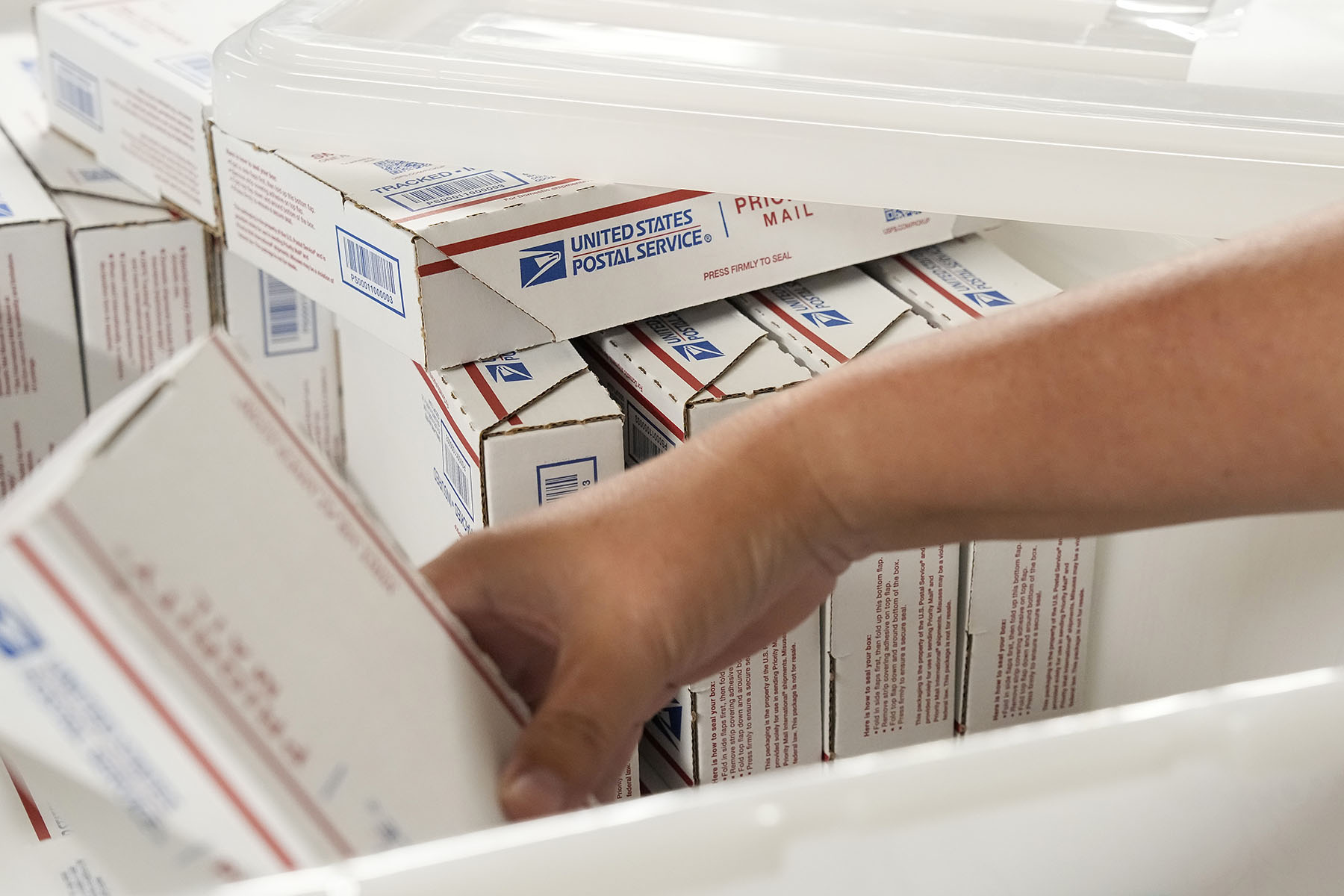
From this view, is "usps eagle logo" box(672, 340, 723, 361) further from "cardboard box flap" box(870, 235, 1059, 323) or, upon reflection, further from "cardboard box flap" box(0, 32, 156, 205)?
"cardboard box flap" box(0, 32, 156, 205)

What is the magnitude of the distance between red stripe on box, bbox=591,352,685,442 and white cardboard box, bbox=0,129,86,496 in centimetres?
42

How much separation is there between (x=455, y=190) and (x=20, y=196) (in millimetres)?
→ 411

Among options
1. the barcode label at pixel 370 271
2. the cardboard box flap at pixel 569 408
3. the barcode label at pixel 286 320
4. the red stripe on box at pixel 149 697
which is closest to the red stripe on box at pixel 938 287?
the cardboard box flap at pixel 569 408

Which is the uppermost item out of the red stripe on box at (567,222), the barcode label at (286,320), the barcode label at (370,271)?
the red stripe on box at (567,222)

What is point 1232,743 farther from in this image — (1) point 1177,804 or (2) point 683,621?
(2) point 683,621

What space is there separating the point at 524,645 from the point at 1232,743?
278mm

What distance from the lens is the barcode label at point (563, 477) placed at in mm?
682

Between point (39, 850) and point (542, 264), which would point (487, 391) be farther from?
point (39, 850)

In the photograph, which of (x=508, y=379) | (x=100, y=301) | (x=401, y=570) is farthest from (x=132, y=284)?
(x=401, y=570)

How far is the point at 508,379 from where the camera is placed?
2.34 feet

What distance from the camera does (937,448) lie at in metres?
0.46

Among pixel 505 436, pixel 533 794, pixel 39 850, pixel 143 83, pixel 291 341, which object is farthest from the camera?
pixel 291 341

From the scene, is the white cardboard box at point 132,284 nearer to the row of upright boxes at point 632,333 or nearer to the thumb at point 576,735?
the row of upright boxes at point 632,333

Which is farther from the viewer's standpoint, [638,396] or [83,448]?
[638,396]
